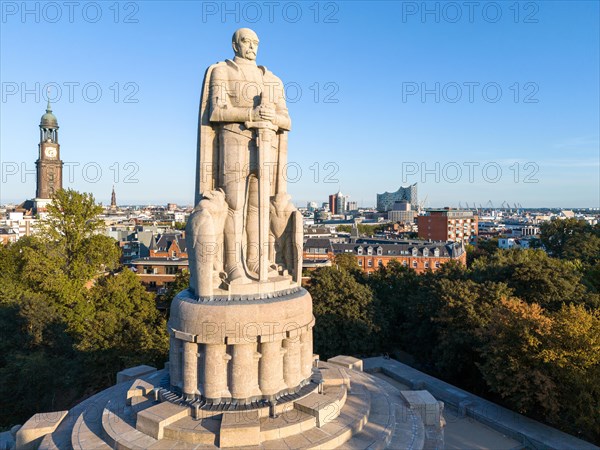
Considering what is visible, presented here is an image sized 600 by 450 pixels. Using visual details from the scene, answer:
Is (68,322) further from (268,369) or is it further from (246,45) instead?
(246,45)

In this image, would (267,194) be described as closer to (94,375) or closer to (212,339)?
(212,339)

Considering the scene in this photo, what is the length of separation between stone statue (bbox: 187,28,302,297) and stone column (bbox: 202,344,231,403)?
156 centimetres

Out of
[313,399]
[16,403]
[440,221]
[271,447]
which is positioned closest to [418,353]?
[313,399]

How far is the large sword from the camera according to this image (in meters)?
12.0

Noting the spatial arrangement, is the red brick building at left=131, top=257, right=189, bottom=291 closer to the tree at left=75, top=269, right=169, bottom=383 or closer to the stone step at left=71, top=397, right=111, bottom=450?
the tree at left=75, top=269, right=169, bottom=383

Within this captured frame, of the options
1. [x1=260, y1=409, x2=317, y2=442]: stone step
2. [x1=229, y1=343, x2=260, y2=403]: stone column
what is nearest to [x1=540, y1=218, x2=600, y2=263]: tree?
[x1=260, y1=409, x2=317, y2=442]: stone step

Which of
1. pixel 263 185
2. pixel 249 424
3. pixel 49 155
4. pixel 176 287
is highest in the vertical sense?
pixel 49 155

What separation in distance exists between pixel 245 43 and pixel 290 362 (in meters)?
9.66

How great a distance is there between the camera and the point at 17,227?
294 ft

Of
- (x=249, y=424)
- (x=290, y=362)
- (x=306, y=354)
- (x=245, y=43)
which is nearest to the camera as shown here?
(x=249, y=424)

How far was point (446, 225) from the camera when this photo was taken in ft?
315

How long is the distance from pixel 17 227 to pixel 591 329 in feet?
344

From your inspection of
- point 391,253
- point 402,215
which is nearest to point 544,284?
point 391,253

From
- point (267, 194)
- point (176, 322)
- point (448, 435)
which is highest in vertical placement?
point (267, 194)
